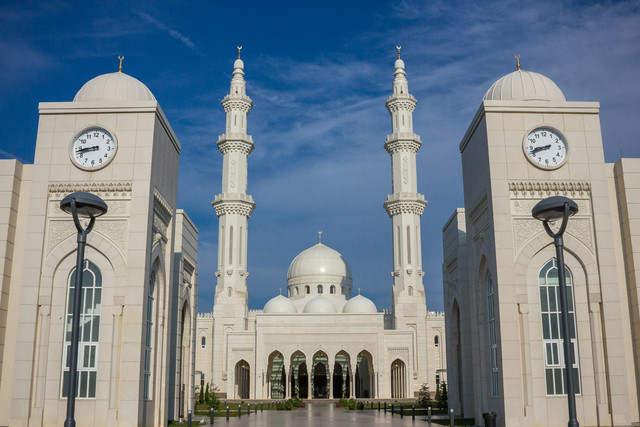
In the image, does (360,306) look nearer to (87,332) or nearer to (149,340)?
(149,340)

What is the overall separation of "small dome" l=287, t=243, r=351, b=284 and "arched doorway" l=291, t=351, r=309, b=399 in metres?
9.27

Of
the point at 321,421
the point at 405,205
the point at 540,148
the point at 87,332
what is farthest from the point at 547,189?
the point at 405,205

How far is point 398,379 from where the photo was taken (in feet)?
153

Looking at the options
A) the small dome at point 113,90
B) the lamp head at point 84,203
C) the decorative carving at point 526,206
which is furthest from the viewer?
the small dome at point 113,90

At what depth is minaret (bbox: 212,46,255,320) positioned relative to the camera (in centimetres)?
4709

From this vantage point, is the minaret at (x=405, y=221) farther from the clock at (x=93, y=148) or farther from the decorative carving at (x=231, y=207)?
the clock at (x=93, y=148)

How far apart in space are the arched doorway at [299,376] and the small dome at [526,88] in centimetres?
3049

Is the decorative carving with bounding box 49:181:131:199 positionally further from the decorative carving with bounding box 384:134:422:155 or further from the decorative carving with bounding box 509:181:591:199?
the decorative carving with bounding box 384:134:422:155

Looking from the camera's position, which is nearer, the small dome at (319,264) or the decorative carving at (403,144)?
the decorative carving at (403,144)

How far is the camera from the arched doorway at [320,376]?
50.1 meters

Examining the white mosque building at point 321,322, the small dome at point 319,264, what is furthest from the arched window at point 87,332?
the small dome at point 319,264

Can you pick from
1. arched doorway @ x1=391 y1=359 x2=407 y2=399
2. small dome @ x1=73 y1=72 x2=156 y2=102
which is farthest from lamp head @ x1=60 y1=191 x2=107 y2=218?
arched doorway @ x1=391 y1=359 x2=407 y2=399

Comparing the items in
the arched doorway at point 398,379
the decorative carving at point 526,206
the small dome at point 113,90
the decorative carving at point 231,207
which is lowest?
the arched doorway at point 398,379

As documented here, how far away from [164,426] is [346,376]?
33.7 m
